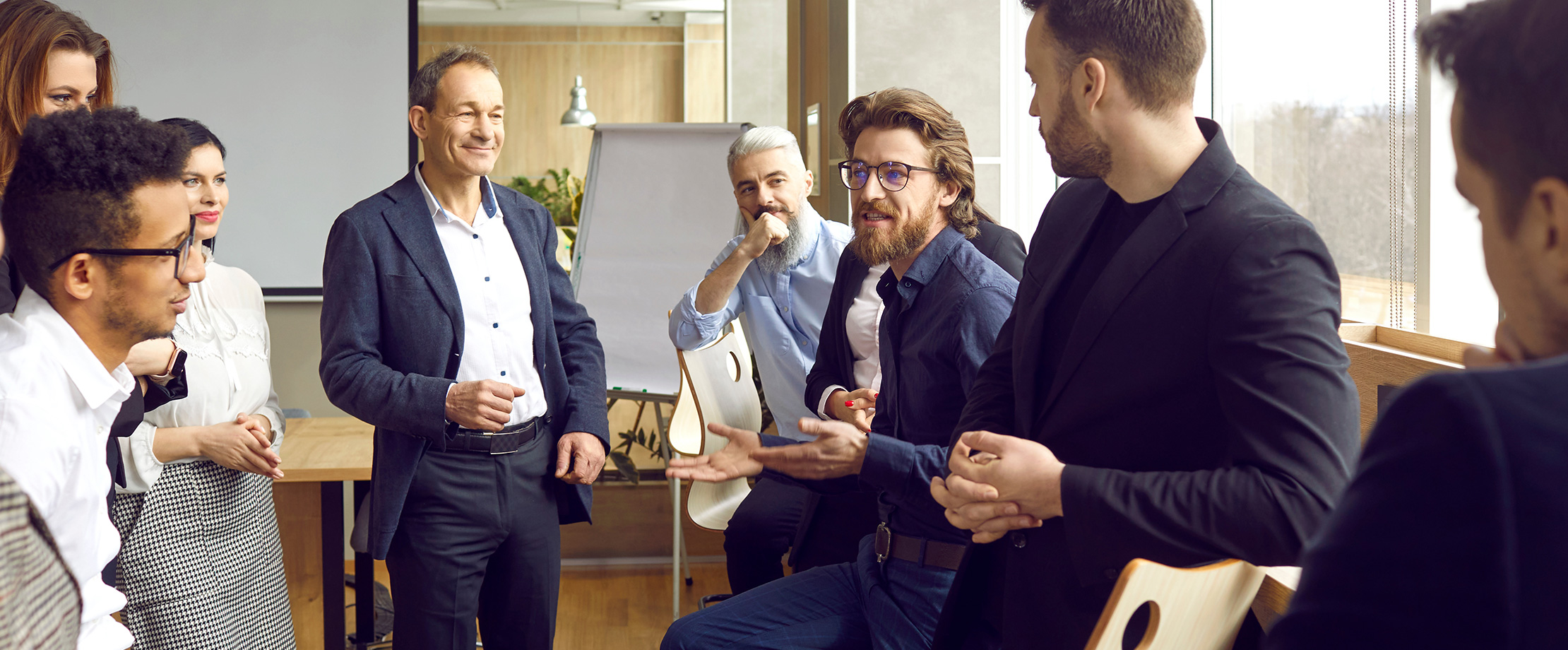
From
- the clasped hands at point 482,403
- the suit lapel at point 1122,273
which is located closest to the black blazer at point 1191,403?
the suit lapel at point 1122,273

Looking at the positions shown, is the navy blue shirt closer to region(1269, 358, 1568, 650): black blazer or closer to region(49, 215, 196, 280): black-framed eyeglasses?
region(49, 215, 196, 280): black-framed eyeglasses

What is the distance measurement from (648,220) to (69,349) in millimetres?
2676

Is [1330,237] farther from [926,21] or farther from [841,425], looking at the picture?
[926,21]

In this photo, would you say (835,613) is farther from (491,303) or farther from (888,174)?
(491,303)

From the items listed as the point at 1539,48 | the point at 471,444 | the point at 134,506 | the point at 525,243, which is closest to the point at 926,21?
the point at 525,243

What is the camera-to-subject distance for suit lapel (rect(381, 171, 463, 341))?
196cm

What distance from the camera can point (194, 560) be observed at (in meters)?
2.16

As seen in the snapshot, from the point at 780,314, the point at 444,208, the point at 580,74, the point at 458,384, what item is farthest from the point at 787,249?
the point at 580,74

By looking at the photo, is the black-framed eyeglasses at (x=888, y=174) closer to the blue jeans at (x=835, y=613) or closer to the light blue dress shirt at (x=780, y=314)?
the blue jeans at (x=835, y=613)

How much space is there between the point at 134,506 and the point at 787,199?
1.73 meters

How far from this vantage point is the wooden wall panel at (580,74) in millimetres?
10836

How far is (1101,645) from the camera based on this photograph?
0.90 meters

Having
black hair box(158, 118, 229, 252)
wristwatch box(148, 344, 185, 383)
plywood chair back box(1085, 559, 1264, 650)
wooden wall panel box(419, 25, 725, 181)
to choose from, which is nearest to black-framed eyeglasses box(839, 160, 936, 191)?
plywood chair back box(1085, 559, 1264, 650)

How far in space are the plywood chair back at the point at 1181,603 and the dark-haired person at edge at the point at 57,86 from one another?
157 centimetres
